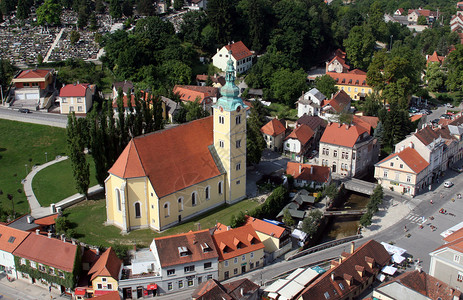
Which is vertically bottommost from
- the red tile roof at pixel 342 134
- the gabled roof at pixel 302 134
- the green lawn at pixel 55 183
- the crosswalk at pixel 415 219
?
the crosswalk at pixel 415 219

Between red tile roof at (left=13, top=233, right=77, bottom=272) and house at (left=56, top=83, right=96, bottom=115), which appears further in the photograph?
house at (left=56, top=83, right=96, bottom=115)

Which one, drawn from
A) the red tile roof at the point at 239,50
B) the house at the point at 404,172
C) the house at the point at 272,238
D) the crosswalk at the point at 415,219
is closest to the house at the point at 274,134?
the house at the point at 404,172

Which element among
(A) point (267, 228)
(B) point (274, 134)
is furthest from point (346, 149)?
(A) point (267, 228)

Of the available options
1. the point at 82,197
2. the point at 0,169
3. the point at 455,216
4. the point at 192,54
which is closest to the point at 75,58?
A: the point at 192,54

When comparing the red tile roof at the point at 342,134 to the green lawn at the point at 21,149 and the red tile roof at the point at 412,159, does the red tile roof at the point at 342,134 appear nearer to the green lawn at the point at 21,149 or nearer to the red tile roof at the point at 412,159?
the red tile roof at the point at 412,159

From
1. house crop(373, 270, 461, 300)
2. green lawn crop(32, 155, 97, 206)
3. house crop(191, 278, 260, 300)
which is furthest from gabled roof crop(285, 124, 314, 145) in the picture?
house crop(373, 270, 461, 300)

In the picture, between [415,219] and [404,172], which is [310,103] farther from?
[415,219]

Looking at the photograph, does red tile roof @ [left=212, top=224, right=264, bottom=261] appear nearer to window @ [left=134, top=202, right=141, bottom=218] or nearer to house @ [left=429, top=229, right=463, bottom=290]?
window @ [left=134, top=202, right=141, bottom=218]
